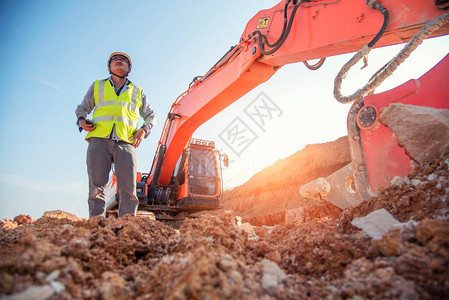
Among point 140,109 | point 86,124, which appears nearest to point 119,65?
point 140,109

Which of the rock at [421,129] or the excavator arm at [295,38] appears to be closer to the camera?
the rock at [421,129]

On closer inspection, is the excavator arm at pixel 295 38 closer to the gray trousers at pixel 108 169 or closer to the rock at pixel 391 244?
the gray trousers at pixel 108 169

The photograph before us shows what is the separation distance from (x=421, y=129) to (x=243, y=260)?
179 centimetres

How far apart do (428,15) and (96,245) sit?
3.30m

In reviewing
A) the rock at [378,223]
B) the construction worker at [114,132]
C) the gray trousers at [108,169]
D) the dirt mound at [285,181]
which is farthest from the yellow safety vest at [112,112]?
the dirt mound at [285,181]

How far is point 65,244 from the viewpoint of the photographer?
1300mm

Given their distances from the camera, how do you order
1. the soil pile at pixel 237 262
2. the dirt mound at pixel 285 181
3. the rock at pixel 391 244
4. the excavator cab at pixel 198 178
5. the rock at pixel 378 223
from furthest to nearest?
the dirt mound at pixel 285 181 → the excavator cab at pixel 198 178 → the rock at pixel 378 223 → the rock at pixel 391 244 → the soil pile at pixel 237 262

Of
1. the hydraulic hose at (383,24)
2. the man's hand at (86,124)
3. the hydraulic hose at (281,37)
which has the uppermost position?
the hydraulic hose at (281,37)

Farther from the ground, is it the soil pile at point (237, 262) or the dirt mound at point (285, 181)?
the dirt mound at point (285, 181)

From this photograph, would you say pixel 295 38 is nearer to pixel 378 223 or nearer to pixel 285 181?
pixel 378 223

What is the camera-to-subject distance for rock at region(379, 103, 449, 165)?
1.99 meters

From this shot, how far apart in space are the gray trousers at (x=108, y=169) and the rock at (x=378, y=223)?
2336mm

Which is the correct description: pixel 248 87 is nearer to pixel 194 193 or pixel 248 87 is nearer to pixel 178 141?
pixel 178 141

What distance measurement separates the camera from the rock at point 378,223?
1.48 meters
